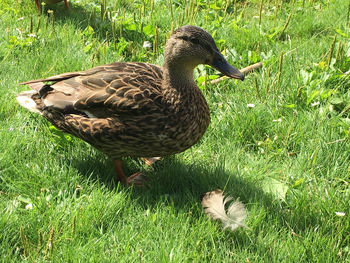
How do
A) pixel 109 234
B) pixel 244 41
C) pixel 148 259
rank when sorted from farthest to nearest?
pixel 244 41, pixel 109 234, pixel 148 259

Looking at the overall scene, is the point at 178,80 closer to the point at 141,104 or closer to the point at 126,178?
the point at 141,104

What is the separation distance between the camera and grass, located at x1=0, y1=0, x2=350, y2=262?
255cm

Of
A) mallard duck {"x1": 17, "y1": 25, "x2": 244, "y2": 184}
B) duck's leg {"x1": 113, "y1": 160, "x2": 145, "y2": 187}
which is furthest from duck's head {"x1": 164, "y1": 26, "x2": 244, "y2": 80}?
duck's leg {"x1": 113, "y1": 160, "x2": 145, "y2": 187}

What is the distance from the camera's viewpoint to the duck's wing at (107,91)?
296 centimetres

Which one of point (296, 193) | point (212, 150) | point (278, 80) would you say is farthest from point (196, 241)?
point (278, 80)

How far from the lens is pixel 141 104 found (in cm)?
294

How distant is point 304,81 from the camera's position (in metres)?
3.90

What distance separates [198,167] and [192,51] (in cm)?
83

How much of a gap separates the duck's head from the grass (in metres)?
0.58

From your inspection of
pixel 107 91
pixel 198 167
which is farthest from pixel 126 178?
pixel 107 91

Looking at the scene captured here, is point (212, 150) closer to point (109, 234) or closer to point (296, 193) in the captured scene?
point (296, 193)

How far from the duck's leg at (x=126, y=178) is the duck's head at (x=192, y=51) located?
2.62 feet

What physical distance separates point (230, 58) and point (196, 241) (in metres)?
2.40

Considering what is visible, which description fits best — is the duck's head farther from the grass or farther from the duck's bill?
the grass
